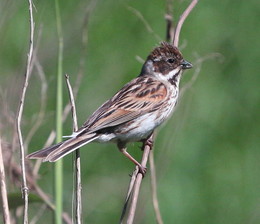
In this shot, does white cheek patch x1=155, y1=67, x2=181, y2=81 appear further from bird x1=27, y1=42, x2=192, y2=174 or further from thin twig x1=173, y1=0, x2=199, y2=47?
thin twig x1=173, y1=0, x2=199, y2=47

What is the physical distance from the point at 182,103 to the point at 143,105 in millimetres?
1044

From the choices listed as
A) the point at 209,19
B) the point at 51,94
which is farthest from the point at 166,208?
the point at 209,19

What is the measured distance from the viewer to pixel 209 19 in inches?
310

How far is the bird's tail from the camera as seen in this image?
4.32 metres

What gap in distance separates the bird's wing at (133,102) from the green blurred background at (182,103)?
718 millimetres

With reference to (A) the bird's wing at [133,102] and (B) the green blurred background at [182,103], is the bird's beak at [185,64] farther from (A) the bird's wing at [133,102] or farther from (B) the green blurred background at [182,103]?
(B) the green blurred background at [182,103]

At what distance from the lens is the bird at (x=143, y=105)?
5.20m

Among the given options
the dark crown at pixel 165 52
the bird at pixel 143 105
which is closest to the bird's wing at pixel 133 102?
the bird at pixel 143 105

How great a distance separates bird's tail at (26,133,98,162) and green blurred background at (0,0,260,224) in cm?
140

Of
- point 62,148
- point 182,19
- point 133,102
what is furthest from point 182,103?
point 62,148

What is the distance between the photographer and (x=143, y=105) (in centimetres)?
544

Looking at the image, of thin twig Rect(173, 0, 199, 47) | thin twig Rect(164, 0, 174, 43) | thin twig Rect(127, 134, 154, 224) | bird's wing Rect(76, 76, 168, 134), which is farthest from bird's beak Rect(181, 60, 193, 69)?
thin twig Rect(127, 134, 154, 224)

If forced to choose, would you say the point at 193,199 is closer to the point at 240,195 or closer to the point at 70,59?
the point at 240,195

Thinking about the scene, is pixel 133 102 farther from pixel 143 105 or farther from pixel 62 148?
pixel 62 148
